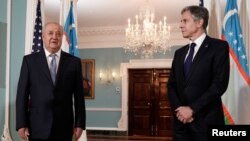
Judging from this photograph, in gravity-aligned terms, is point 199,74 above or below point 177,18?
below

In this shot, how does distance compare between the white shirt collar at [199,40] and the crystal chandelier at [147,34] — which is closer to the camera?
the white shirt collar at [199,40]

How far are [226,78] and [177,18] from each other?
6367mm

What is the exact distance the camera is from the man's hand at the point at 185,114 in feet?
6.40

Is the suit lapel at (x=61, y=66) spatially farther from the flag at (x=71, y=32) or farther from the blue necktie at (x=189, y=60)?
the flag at (x=71, y=32)

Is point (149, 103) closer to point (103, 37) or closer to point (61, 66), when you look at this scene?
point (103, 37)

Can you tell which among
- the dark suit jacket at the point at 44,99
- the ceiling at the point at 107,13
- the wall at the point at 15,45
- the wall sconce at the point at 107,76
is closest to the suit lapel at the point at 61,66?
the dark suit jacket at the point at 44,99

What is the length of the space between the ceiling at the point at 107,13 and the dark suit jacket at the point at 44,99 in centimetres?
470

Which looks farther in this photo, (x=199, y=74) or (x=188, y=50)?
(x=188, y=50)

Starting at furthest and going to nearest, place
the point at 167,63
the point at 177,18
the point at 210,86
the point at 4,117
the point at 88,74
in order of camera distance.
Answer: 1. the point at 88,74
2. the point at 167,63
3. the point at 177,18
4. the point at 4,117
5. the point at 210,86

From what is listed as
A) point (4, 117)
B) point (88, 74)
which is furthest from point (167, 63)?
point (4, 117)

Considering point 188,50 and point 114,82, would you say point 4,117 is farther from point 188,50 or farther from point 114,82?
point 114,82

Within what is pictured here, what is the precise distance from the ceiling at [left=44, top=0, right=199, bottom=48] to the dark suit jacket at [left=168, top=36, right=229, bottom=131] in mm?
4632

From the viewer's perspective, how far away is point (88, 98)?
9562 millimetres

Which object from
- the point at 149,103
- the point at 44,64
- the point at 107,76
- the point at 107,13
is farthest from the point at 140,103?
the point at 44,64
